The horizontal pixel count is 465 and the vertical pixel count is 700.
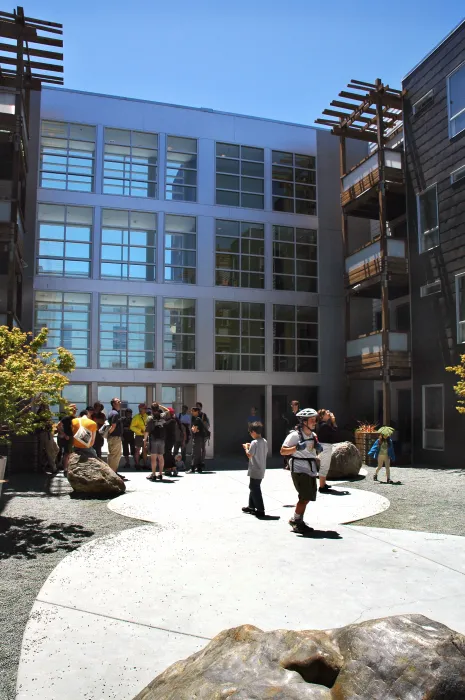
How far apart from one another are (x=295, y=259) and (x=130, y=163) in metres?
7.62

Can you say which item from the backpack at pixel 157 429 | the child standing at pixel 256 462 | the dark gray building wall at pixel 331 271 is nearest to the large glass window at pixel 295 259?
the dark gray building wall at pixel 331 271

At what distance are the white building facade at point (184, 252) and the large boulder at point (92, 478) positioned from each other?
11.1 metres

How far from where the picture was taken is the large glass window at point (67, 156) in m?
23.1

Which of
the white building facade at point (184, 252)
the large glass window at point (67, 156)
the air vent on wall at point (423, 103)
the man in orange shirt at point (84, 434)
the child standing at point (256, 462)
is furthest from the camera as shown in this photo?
the large glass window at point (67, 156)

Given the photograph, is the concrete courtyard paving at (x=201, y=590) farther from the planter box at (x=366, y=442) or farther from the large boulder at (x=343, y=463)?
the planter box at (x=366, y=442)

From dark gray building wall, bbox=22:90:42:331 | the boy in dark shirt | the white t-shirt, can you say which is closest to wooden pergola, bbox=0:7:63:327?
dark gray building wall, bbox=22:90:42:331

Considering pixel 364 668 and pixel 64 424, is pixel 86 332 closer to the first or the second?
pixel 64 424

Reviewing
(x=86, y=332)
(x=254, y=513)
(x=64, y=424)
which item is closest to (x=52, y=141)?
(x=86, y=332)

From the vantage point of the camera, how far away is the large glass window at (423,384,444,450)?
774 inches

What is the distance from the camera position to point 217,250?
24594 millimetres

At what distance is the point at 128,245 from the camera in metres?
23.6

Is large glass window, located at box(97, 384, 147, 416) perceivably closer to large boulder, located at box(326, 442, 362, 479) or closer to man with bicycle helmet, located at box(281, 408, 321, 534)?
large boulder, located at box(326, 442, 362, 479)

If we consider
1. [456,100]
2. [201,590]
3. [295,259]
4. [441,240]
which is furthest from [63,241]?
[201,590]

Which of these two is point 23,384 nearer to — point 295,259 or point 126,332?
point 126,332
